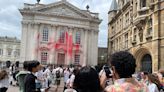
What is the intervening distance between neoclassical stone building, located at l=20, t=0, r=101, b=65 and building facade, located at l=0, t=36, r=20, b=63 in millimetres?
35905

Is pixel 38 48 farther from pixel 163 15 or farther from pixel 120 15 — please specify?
pixel 163 15

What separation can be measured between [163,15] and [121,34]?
53.9 feet

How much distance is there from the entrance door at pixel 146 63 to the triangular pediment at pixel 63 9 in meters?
24.1

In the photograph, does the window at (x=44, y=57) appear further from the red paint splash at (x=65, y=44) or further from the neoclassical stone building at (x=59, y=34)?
the red paint splash at (x=65, y=44)

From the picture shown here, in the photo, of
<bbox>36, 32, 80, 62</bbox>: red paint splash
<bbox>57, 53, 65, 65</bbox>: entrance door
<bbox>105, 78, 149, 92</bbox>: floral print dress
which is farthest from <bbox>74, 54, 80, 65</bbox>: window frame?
<bbox>105, 78, 149, 92</bbox>: floral print dress

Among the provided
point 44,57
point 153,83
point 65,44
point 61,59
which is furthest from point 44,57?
point 153,83

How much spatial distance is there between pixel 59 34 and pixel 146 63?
80.7 feet

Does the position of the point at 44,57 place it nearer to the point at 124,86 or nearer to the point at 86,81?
the point at 86,81

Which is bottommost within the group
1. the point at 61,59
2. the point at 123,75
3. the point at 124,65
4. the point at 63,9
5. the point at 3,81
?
the point at 3,81

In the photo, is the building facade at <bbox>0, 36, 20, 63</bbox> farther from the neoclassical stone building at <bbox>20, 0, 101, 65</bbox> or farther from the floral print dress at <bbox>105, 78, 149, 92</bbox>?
the floral print dress at <bbox>105, 78, 149, 92</bbox>

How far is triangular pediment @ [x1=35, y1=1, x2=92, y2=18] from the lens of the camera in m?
49.8

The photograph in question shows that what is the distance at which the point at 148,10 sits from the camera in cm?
2717

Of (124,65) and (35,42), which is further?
(35,42)

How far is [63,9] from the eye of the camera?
51.0m
